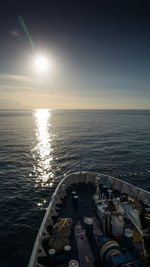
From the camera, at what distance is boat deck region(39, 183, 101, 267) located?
11117 mm

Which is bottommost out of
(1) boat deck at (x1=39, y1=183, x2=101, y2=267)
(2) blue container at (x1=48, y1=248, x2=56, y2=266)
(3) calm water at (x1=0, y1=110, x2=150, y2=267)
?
(3) calm water at (x1=0, y1=110, x2=150, y2=267)

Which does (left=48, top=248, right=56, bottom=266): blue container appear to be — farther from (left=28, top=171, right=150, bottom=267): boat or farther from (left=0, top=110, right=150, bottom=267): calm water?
(left=0, top=110, right=150, bottom=267): calm water

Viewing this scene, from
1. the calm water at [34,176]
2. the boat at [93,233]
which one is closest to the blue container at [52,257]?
the boat at [93,233]

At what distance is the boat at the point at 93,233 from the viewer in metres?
9.88

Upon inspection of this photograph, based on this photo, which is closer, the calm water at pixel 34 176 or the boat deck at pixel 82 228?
the boat deck at pixel 82 228

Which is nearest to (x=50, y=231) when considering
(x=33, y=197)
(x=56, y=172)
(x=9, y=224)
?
(x=9, y=224)

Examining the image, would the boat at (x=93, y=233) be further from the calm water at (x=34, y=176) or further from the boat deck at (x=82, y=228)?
the calm water at (x=34, y=176)

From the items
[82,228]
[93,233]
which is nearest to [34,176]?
[82,228]

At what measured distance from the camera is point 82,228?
45.7ft

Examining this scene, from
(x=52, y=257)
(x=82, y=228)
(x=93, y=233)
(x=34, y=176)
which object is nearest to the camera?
(x=52, y=257)

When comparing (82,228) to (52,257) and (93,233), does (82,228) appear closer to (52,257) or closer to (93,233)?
(93,233)

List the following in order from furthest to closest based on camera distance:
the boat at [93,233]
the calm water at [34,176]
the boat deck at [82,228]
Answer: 1. the calm water at [34,176]
2. the boat deck at [82,228]
3. the boat at [93,233]

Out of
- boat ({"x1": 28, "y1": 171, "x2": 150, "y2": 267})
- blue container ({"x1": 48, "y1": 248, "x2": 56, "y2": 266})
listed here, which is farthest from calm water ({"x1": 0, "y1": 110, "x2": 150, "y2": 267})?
blue container ({"x1": 48, "y1": 248, "x2": 56, "y2": 266})

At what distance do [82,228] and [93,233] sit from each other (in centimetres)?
118
